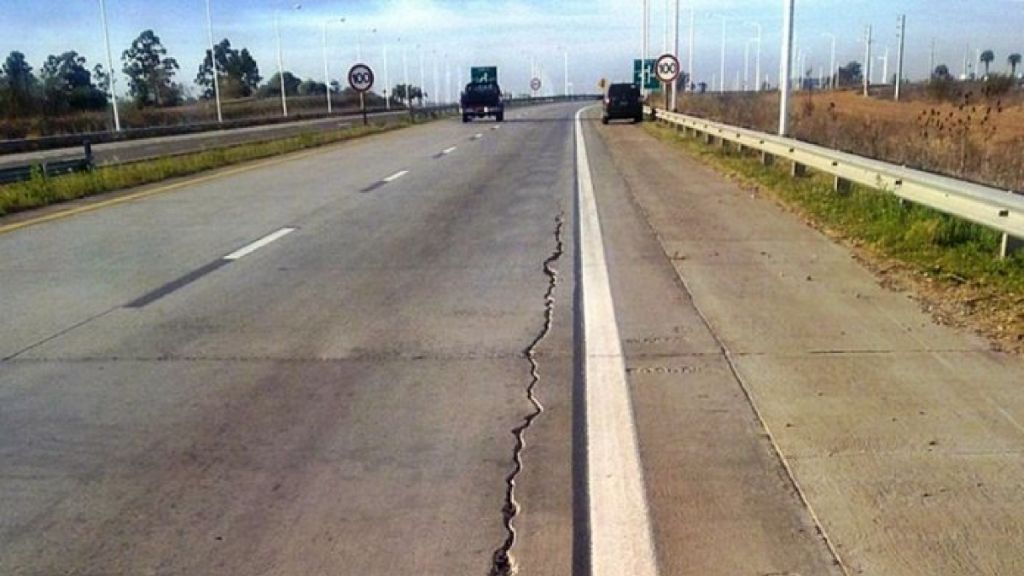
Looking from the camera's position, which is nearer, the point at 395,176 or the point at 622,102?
the point at 395,176

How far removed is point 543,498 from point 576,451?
0.58 meters

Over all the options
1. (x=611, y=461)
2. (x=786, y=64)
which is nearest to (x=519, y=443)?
(x=611, y=461)

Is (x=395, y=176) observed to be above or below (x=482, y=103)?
below

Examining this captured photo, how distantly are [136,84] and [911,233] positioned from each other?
4598 inches

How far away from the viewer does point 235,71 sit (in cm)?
13912

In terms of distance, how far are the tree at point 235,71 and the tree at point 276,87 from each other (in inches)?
52.1

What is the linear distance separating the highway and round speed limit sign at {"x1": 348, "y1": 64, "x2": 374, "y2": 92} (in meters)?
35.0

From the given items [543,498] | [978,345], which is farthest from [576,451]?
[978,345]

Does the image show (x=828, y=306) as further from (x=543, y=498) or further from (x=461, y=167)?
(x=461, y=167)

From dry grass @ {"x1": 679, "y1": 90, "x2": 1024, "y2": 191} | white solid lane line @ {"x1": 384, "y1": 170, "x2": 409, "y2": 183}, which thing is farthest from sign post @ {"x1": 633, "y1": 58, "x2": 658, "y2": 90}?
white solid lane line @ {"x1": 384, "y1": 170, "x2": 409, "y2": 183}

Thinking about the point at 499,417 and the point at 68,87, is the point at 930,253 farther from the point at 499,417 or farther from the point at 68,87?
the point at 68,87

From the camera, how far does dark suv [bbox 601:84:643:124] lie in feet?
156

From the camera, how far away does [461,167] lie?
2303 centimetres

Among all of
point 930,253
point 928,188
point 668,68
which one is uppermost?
point 668,68
